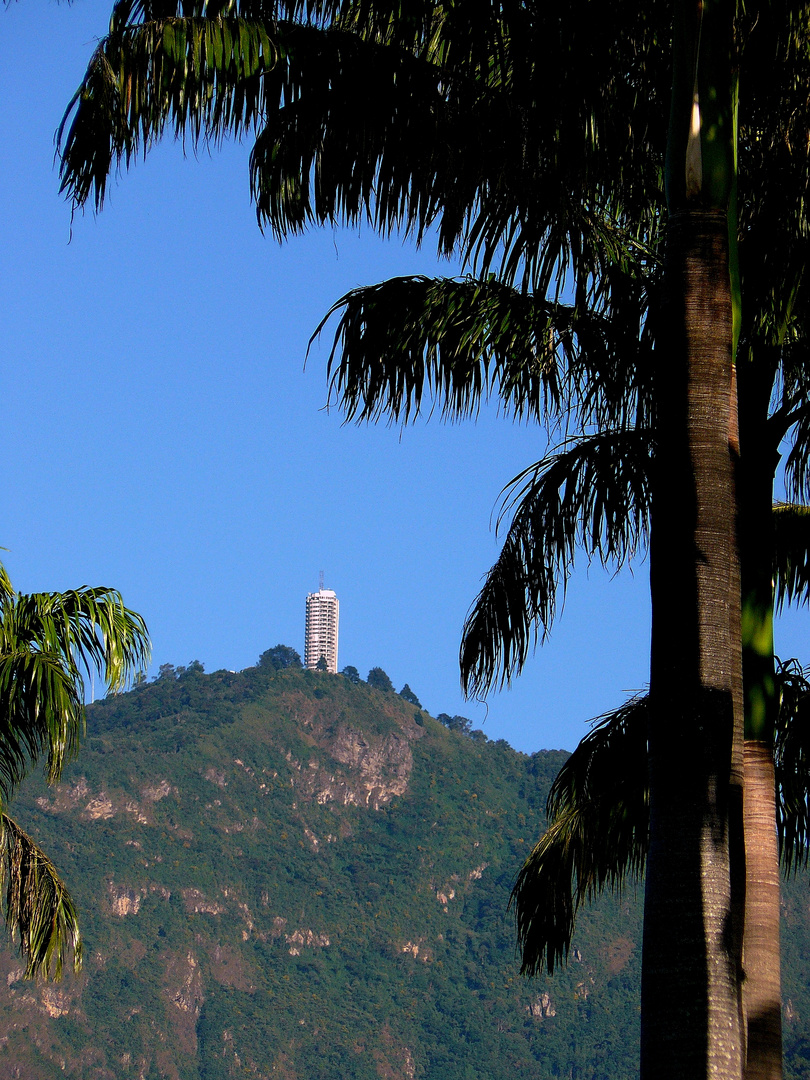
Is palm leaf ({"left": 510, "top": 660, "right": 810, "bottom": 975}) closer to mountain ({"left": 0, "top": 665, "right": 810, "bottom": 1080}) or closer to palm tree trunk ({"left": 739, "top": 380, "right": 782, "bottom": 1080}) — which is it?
palm tree trunk ({"left": 739, "top": 380, "right": 782, "bottom": 1080})

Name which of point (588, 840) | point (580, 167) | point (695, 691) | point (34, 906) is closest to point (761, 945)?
point (695, 691)

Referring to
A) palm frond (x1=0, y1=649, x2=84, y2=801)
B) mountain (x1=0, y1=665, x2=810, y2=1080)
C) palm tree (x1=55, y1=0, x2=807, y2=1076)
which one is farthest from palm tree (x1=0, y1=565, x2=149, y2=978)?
mountain (x1=0, y1=665, x2=810, y2=1080)

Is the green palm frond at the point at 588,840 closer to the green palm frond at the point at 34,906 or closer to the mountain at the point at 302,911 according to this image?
the green palm frond at the point at 34,906

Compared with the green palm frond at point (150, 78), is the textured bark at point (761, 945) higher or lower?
lower

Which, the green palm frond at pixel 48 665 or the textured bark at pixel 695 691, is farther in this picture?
the green palm frond at pixel 48 665

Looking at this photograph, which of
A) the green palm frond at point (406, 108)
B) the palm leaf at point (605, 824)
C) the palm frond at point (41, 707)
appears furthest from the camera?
the palm leaf at point (605, 824)

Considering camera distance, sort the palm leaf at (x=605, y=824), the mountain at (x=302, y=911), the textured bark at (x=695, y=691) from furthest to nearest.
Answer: the mountain at (x=302, y=911) < the palm leaf at (x=605, y=824) < the textured bark at (x=695, y=691)

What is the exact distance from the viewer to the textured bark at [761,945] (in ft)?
14.6

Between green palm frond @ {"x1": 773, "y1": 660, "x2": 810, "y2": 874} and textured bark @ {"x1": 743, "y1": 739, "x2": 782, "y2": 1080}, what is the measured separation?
49.8 inches

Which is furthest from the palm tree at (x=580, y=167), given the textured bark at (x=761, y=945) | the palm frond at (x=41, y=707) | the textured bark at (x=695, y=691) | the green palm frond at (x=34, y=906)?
the green palm frond at (x=34, y=906)

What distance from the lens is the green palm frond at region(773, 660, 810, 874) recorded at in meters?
6.00

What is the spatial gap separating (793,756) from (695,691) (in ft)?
8.98

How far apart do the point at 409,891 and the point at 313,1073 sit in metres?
25.6

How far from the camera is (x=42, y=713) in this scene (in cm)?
583
